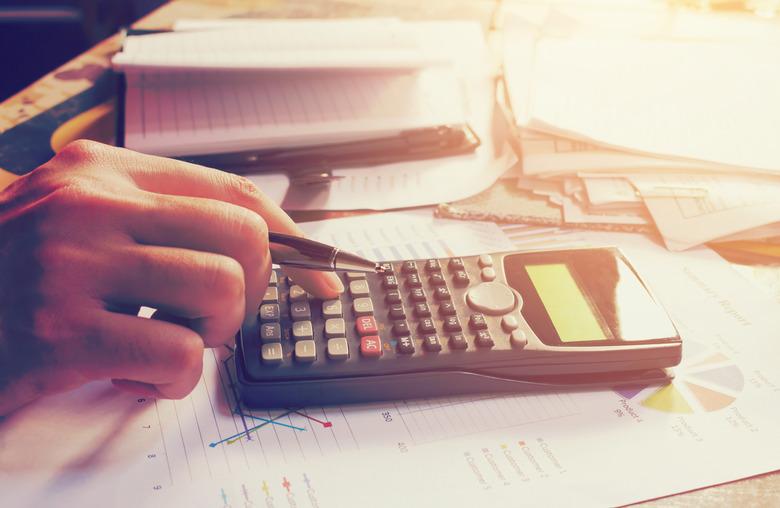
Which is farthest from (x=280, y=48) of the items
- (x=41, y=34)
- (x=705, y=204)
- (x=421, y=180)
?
(x=41, y=34)

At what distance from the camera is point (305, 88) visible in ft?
2.00

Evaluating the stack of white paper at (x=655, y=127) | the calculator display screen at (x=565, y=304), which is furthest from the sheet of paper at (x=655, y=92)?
the calculator display screen at (x=565, y=304)

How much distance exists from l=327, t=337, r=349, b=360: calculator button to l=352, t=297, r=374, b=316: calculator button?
0.03 meters

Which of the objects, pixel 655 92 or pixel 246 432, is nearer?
pixel 246 432

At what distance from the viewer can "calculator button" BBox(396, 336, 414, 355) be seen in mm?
355

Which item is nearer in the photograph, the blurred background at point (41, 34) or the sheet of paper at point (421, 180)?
the sheet of paper at point (421, 180)

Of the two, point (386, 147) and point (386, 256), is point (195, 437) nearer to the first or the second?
point (386, 256)

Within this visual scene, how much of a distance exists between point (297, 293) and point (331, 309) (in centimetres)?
3

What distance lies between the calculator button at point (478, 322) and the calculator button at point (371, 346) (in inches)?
2.4

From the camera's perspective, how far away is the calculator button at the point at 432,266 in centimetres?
42

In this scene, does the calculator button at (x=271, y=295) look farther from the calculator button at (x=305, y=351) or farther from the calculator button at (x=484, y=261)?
the calculator button at (x=484, y=261)

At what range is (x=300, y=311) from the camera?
38cm

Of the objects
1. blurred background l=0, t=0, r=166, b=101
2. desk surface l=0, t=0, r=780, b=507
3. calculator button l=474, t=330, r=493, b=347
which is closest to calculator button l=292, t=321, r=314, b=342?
calculator button l=474, t=330, r=493, b=347

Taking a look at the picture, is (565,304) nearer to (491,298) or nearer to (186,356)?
(491,298)
